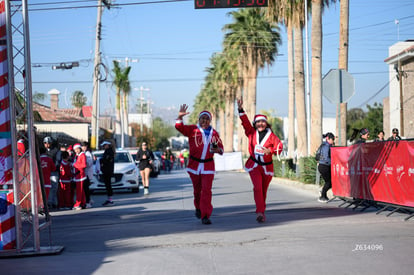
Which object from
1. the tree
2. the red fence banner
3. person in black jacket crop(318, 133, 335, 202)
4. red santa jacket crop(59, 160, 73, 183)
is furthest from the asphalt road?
the tree

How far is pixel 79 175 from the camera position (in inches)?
673

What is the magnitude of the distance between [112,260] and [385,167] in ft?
21.5

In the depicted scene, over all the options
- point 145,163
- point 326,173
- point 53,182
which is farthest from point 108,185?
point 326,173

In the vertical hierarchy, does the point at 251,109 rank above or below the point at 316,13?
below

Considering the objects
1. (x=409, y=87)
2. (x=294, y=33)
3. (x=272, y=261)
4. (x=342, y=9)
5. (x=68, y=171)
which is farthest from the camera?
(x=409, y=87)

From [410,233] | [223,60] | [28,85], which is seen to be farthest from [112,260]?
[223,60]

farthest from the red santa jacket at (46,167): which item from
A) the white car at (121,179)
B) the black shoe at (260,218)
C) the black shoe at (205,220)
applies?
the white car at (121,179)

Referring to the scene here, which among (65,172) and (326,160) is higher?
(326,160)

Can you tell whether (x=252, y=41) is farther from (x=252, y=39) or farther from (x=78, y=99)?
(x=78, y=99)

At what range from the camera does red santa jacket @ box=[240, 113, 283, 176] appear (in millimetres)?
11344

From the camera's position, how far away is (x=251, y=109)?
5475 centimetres

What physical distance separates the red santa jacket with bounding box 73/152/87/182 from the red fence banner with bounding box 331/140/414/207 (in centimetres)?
638

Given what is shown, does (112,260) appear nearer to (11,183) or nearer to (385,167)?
(11,183)

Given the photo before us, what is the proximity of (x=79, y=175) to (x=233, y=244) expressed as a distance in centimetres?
927
